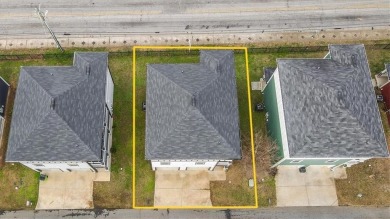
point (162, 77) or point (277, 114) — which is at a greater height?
point (162, 77)

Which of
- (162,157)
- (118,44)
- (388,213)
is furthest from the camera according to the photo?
(118,44)

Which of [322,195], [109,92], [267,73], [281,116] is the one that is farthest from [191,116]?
[322,195]

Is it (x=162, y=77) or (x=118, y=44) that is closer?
(x=162, y=77)

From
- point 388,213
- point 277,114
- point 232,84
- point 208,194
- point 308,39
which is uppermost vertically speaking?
point 308,39

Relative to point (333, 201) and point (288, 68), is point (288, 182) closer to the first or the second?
point (333, 201)

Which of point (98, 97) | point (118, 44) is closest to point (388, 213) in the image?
point (98, 97)

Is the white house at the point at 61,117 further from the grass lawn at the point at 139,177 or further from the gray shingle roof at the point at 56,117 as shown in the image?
the grass lawn at the point at 139,177
